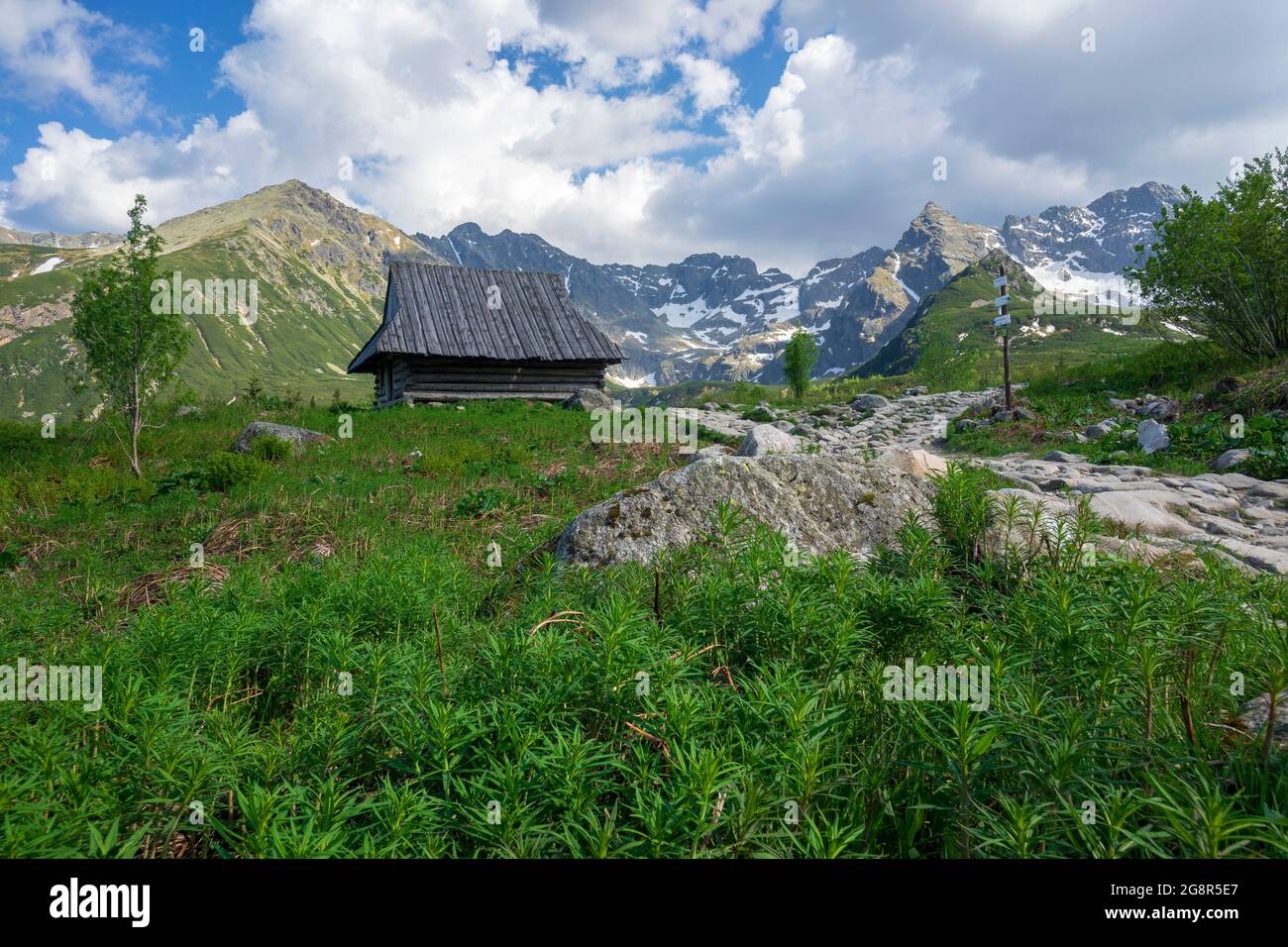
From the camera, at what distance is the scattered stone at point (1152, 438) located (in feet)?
40.1

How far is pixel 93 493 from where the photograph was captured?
991 cm

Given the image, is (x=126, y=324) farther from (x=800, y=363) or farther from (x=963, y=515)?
(x=800, y=363)

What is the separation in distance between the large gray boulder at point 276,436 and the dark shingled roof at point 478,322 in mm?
8924

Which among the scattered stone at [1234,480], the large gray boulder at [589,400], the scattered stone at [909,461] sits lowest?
the scattered stone at [1234,480]

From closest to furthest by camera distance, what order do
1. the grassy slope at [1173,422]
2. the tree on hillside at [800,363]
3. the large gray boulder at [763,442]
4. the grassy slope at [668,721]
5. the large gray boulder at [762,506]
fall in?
1. the grassy slope at [668,721]
2. the large gray boulder at [762,506]
3. the large gray boulder at [763,442]
4. the grassy slope at [1173,422]
5. the tree on hillside at [800,363]

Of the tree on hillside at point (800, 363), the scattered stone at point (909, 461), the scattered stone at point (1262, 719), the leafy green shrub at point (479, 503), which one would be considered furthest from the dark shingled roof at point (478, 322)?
the scattered stone at point (1262, 719)

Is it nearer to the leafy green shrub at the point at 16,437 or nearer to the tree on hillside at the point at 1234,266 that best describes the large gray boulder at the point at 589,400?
the leafy green shrub at the point at 16,437

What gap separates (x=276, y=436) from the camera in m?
13.7

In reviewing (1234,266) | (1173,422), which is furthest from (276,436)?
(1234,266)

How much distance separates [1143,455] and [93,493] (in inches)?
721

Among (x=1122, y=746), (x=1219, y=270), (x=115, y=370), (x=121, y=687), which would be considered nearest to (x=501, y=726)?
(x=121, y=687)

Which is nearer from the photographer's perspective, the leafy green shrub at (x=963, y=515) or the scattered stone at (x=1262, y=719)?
the scattered stone at (x=1262, y=719)

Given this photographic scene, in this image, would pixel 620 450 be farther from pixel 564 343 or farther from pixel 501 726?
pixel 564 343

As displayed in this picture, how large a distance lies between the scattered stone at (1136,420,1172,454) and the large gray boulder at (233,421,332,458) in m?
17.2
